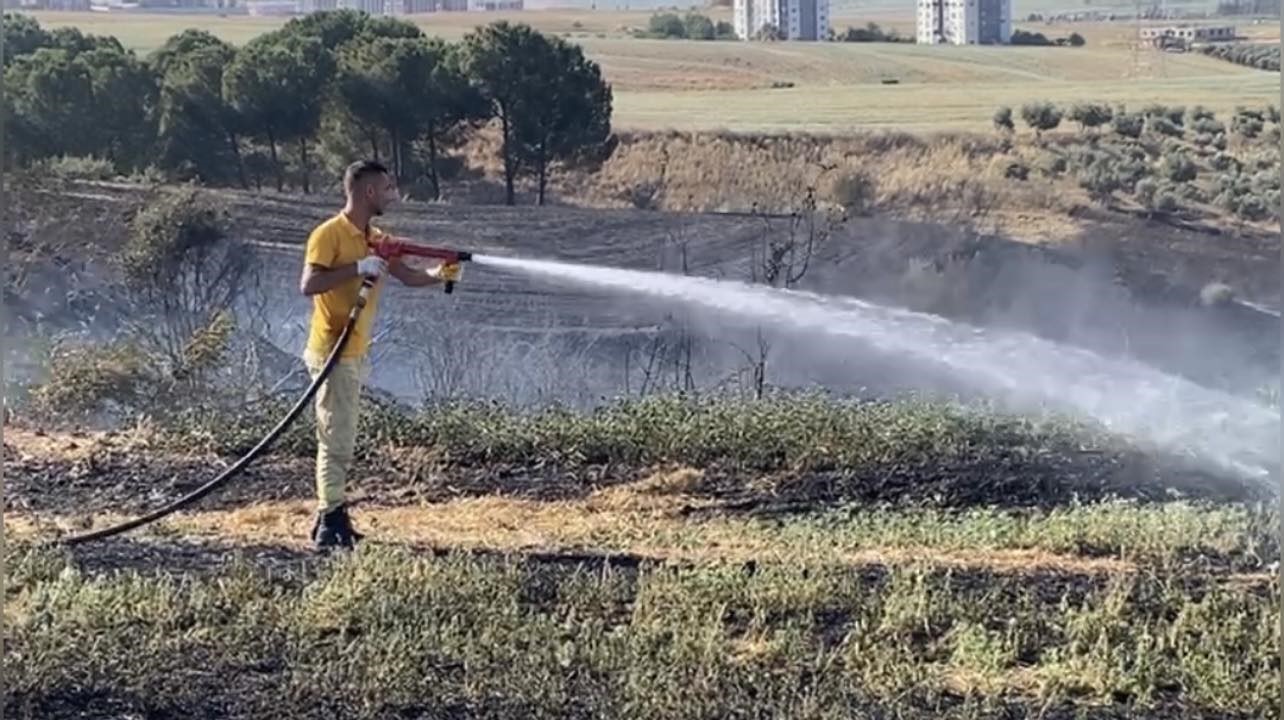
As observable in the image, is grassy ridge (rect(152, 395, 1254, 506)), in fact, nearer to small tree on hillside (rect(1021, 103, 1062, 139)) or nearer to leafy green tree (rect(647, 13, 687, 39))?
small tree on hillside (rect(1021, 103, 1062, 139))

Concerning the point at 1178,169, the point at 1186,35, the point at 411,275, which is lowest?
the point at 1178,169

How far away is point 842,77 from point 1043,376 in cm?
4101

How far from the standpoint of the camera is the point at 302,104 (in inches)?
1036

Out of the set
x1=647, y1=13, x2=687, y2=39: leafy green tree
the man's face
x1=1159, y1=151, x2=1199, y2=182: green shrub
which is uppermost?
x1=647, y1=13, x2=687, y2=39: leafy green tree

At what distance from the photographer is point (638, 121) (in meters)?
37.3

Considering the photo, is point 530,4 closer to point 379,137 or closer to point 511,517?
point 379,137

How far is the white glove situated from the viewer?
7.23 metres

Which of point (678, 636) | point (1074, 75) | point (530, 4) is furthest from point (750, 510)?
point (530, 4)

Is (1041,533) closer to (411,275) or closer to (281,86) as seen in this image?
(411,275)

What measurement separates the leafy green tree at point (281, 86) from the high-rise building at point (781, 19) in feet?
111

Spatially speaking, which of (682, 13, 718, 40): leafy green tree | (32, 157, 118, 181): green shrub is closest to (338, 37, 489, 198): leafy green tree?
(32, 157, 118, 181): green shrub

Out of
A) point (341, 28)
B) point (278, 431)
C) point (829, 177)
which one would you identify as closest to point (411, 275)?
point (278, 431)

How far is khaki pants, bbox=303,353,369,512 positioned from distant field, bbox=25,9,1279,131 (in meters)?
29.3

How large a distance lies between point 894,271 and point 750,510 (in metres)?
14.6
